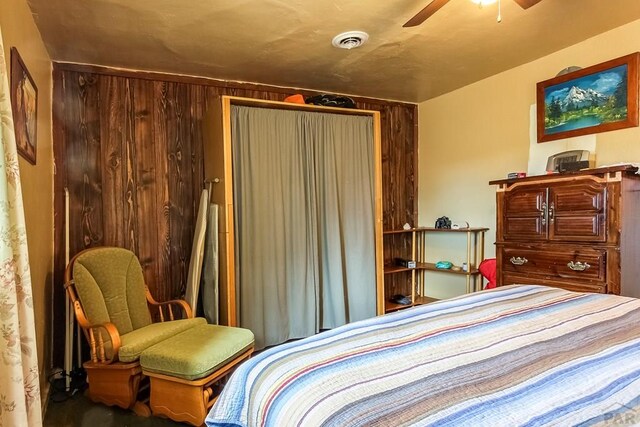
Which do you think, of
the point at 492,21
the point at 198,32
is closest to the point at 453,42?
the point at 492,21

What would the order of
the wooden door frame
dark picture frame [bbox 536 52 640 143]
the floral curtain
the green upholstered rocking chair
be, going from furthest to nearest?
the wooden door frame, dark picture frame [bbox 536 52 640 143], the green upholstered rocking chair, the floral curtain

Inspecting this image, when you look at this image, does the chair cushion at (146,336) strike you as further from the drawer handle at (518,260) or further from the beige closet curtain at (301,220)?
the drawer handle at (518,260)

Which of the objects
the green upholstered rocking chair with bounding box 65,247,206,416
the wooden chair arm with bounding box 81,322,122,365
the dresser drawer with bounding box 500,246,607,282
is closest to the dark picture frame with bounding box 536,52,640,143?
the dresser drawer with bounding box 500,246,607,282

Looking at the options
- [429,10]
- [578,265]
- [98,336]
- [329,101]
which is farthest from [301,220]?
[578,265]

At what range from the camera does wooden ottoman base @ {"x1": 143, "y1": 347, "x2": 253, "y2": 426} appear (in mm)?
2008

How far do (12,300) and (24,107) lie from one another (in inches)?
54.7

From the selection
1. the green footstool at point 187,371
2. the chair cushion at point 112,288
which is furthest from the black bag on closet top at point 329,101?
the green footstool at point 187,371

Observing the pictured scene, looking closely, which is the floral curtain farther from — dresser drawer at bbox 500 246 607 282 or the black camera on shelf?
the black camera on shelf

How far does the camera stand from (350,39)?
2.51 m

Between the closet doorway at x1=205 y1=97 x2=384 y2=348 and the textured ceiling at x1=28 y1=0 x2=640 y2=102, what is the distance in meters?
0.38

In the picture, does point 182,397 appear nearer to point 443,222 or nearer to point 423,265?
point 423,265

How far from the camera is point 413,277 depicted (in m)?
4.09

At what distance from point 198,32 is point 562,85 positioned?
2613 mm

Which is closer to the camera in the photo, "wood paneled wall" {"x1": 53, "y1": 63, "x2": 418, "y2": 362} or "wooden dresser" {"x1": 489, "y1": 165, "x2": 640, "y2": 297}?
"wooden dresser" {"x1": 489, "y1": 165, "x2": 640, "y2": 297}
